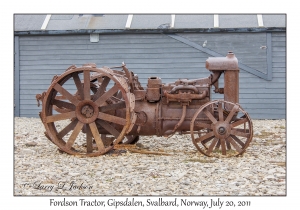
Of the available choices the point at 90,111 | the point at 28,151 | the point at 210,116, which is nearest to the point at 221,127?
the point at 210,116

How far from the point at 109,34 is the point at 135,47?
89 cm

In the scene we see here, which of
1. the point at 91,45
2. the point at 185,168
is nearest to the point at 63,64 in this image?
the point at 91,45

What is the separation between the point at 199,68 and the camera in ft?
50.6

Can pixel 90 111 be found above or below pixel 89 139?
above

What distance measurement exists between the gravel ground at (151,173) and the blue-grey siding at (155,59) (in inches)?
236

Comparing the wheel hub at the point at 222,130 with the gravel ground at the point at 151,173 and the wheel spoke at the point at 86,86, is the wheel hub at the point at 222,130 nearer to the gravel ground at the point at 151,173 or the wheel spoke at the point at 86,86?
the gravel ground at the point at 151,173

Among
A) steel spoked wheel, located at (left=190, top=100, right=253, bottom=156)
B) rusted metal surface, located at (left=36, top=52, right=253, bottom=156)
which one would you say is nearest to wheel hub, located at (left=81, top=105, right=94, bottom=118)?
rusted metal surface, located at (left=36, top=52, right=253, bottom=156)

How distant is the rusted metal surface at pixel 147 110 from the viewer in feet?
26.6

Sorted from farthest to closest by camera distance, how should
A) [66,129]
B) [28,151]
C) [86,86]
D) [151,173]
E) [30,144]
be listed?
[30,144] < [28,151] < [66,129] < [86,86] < [151,173]

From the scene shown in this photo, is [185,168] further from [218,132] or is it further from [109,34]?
[109,34]

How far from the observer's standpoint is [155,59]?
15648mm

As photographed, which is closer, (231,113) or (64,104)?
(231,113)

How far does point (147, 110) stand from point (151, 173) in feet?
6.35

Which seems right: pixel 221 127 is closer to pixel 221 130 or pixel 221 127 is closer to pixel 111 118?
pixel 221 130
